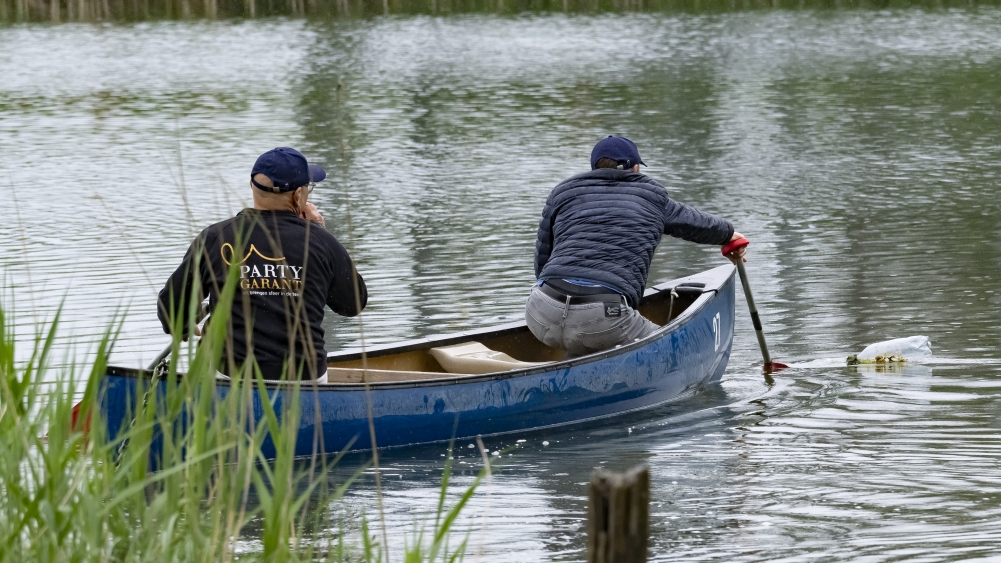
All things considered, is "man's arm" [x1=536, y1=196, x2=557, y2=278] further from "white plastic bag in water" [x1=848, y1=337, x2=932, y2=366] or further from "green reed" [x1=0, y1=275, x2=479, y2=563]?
"green reed" [x1=0, y1=275, x2=479, y2=563]

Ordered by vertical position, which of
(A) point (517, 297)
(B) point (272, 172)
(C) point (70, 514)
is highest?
(B) point (272, 172)

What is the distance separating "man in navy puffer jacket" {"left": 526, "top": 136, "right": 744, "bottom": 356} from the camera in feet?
23.1

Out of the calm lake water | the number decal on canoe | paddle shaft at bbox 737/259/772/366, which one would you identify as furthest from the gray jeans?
paddle shaft at bbox 737/259/772/366

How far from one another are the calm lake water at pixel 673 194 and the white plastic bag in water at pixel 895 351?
146 mm

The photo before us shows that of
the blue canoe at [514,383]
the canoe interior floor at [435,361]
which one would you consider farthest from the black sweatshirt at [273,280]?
the canoe interior floor at [435,361]

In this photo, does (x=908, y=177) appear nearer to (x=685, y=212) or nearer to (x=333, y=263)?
(x=685, y=212)

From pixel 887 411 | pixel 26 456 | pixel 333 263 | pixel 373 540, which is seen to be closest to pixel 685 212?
pixel 887 411

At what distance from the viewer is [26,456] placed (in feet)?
11.6

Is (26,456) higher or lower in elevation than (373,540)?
higher

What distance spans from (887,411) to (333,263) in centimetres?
291

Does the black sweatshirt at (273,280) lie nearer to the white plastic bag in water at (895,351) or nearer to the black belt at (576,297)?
the black belt at (576,297)

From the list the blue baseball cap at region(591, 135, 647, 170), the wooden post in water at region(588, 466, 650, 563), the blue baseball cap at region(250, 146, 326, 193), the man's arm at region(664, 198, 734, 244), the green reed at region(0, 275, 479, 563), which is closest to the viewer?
the wooden post in water at region(588, 466, 650, 563)

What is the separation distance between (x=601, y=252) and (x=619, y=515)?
430cm

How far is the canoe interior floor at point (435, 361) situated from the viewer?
6789mm
